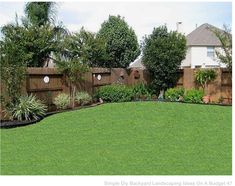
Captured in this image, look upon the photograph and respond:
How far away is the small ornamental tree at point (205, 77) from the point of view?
672 inches

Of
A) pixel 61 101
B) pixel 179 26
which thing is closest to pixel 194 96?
pixel 61 101

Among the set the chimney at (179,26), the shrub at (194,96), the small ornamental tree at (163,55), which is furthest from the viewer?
the chimney at (179,26)

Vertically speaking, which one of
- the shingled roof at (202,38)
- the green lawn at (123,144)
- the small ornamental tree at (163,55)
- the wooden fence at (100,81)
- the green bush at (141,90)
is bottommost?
the green lawn at (123,144)

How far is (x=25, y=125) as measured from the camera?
10812 mm

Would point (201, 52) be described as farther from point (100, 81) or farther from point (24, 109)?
point (24, 109)

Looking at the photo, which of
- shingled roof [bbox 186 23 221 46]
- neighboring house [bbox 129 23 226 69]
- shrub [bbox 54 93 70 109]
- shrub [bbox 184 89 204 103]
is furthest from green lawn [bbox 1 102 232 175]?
shingled roof [bbox 186 23 221 46]

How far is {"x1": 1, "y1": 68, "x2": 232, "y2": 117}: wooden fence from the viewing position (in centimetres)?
1313

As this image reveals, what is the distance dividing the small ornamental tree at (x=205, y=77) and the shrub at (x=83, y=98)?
18.5ft

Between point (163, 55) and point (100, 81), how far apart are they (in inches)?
131

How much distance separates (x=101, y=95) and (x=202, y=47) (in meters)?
18.4

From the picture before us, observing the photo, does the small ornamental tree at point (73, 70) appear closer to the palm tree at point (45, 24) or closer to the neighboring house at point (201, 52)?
the palm tree at point (45, 24)

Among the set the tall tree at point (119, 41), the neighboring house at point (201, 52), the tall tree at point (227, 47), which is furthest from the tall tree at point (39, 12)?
the neighboring house at point (201, 52)

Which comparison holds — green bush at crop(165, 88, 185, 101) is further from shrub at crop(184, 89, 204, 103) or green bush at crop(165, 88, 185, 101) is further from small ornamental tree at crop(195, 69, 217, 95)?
small ornamental tree at crop(195, 69, 217, 95)
